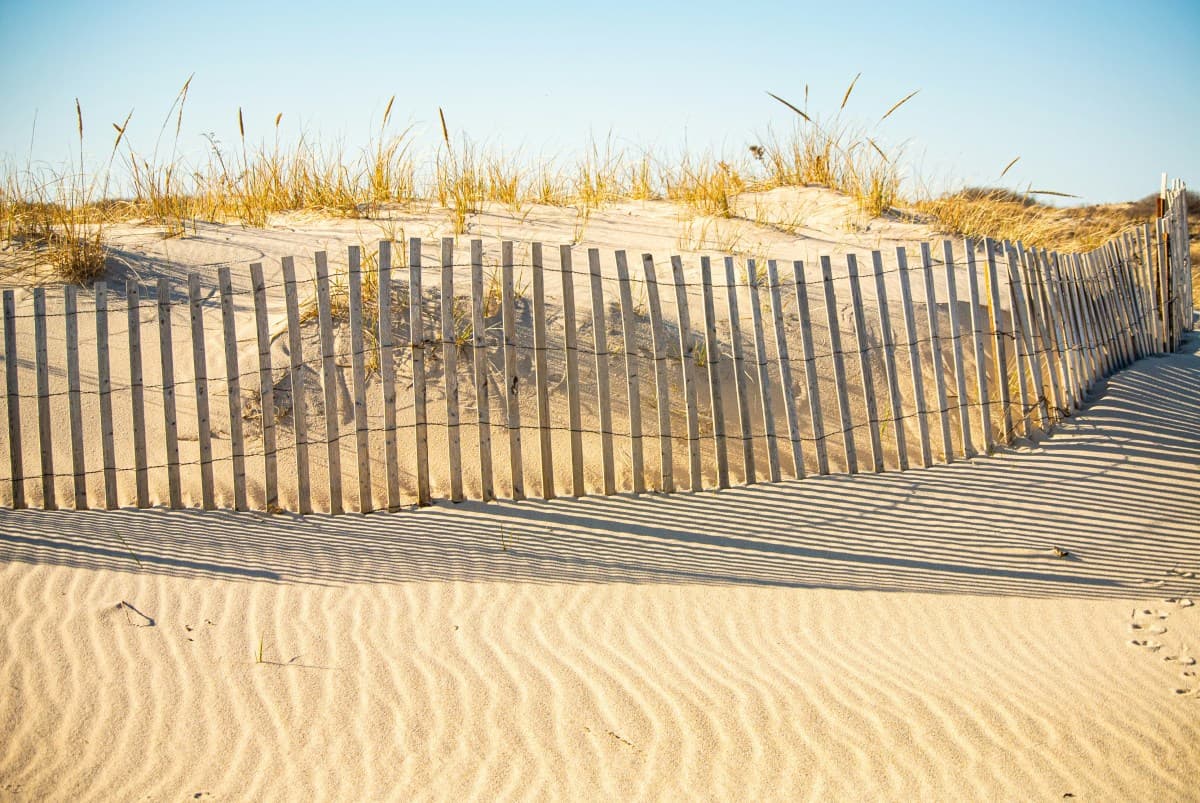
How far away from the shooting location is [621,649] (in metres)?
3.63

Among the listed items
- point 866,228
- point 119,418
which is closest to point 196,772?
point 119,418

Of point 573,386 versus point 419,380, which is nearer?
point 419,380

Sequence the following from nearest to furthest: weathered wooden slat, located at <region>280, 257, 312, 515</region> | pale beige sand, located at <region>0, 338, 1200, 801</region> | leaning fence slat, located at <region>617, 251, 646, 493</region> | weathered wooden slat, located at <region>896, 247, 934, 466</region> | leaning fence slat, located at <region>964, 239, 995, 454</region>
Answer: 1. pale beige sand, located at <region>0, 338, 1200, 801</region>
2. weathered wooden slat, located at <region>280, 257, 312, 515</region>
3. leaning fence slat, located at <region>617, 251, 646, 493</region>
4. weathered wooden slat, located at <region>896, 247, 934, 466</region>
5. leaning fence slat, located at <region>964, 239, 995, 454</region>

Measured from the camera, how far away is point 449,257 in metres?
5.36

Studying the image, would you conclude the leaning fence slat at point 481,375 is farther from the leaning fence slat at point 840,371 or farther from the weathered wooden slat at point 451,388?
the leaning fence slat at point 840,371

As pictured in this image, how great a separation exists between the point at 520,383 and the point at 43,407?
273 cm

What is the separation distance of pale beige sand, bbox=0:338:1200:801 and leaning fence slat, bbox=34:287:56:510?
400mm

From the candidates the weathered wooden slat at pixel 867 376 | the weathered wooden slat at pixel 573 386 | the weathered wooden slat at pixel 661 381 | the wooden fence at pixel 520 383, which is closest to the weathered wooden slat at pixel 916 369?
the wooden fence at pixel 520 383

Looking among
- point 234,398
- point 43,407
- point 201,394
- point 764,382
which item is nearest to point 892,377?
point 764,382

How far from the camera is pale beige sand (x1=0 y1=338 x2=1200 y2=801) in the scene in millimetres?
2926

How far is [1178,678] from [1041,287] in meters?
3.46

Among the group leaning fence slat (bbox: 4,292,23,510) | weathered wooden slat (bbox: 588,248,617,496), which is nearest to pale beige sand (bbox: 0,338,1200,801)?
weathered wooden slat (bbox: 588,248,617,496)

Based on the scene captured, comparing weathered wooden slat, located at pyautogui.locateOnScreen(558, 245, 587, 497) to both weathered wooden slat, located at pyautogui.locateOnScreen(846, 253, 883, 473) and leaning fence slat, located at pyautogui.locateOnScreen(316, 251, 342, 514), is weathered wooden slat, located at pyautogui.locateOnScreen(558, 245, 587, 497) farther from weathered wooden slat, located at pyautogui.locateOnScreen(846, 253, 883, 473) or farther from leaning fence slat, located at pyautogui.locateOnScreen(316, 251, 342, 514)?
weathered wooden slat, located at pyautogui.locateOnScreen(846, 253, 883, 473)

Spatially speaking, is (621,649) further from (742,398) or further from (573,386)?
(742,398)
